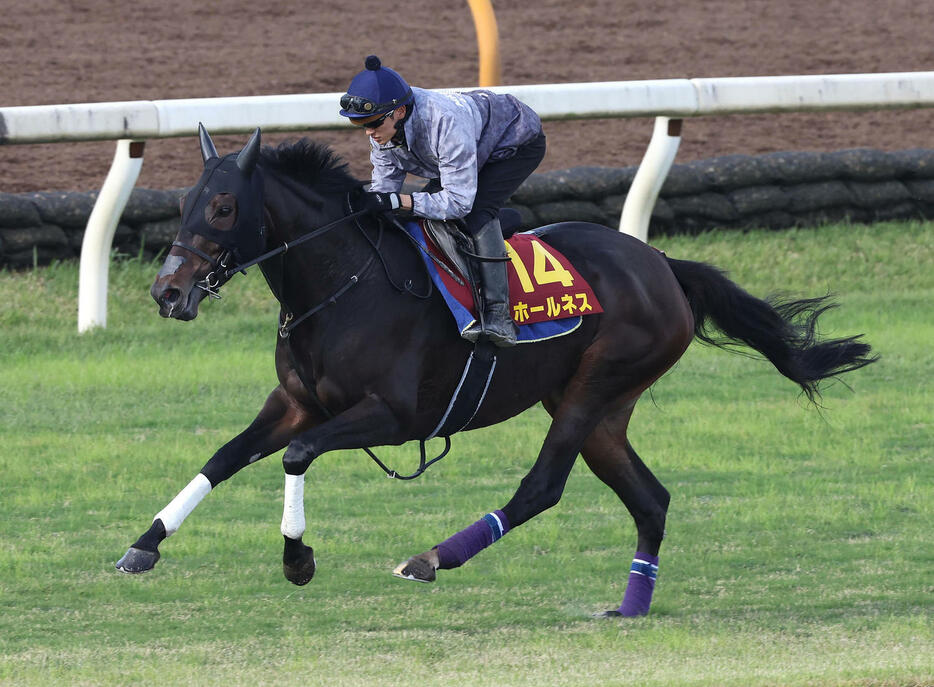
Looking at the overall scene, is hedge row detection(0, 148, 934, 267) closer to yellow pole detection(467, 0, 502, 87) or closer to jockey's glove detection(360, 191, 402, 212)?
yellow pole detection(467, 0, 502, 87)

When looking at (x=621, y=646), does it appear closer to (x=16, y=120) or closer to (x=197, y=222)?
(x=197, y=222)

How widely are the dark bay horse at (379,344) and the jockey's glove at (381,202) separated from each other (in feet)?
0.20

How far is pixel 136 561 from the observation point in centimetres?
597

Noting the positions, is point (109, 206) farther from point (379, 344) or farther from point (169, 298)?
point (169, 298)

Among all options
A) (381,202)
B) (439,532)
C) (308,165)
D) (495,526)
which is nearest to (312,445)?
(495,526)

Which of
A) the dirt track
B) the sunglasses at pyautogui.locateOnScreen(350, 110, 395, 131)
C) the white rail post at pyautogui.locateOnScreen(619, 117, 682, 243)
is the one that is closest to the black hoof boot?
the sunglasses at pyautogui.locateOnScreen(350, 110, 395, 131)

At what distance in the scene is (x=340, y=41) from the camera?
16.6 meters

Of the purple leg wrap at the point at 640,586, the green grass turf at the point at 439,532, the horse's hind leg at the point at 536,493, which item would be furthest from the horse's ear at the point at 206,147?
the purple leg wrap at the point at 640,586

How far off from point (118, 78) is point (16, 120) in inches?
190

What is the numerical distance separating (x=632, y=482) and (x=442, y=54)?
1003cm

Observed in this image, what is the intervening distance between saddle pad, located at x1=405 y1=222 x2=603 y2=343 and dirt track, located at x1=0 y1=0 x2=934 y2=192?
6.67 metres

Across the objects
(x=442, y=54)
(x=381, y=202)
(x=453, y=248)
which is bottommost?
(x=453, y=248)

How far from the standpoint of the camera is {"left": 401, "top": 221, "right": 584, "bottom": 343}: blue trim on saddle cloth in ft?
21.1

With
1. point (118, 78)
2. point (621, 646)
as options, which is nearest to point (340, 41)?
point (118, 78)
